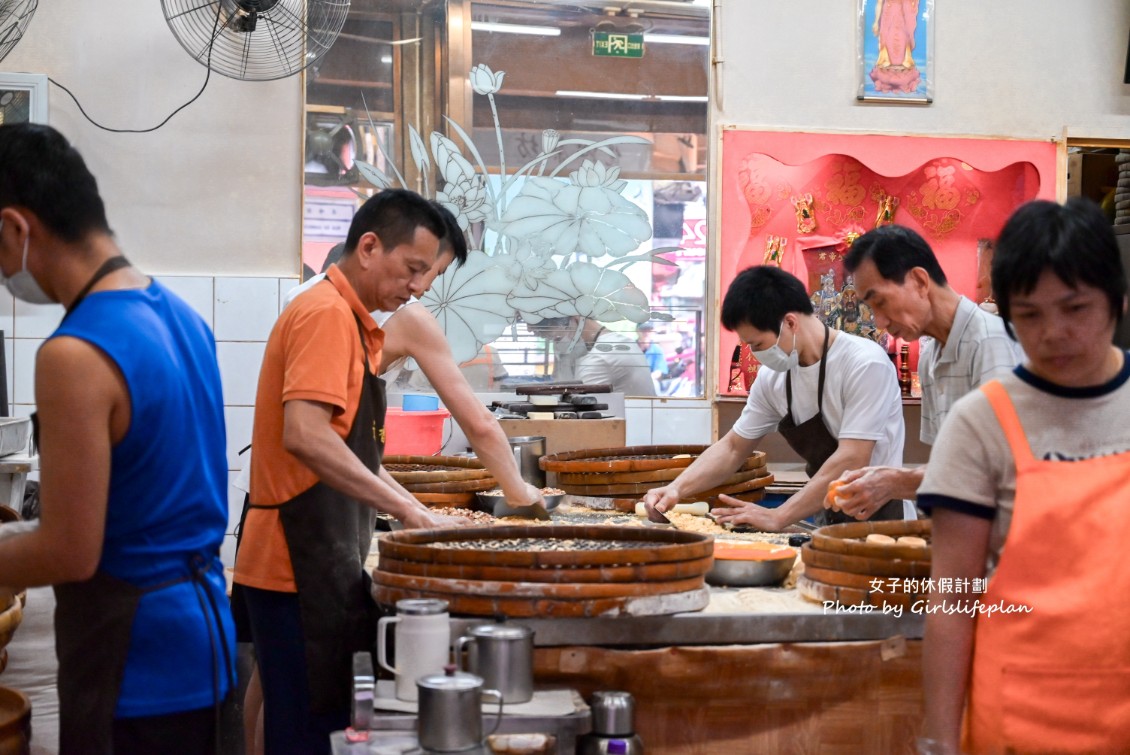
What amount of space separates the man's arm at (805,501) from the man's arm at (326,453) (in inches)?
47.2

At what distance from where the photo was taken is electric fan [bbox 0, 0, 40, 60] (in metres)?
4.26

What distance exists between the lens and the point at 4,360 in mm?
4941

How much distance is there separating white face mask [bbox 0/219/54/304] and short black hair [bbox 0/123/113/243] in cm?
5

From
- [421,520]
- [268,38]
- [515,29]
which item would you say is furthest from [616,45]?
[421,520]

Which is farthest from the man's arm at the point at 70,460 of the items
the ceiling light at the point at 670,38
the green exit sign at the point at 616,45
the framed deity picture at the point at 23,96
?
the ceiling light at the point at 670,38

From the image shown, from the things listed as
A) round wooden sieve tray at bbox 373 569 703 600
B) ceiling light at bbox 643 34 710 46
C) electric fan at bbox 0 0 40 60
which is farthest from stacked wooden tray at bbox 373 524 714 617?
ceiling light at bbox 643 34 710 46

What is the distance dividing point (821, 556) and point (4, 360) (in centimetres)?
419

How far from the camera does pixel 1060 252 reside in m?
1.43

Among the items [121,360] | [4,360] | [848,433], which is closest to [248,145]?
[4,360]

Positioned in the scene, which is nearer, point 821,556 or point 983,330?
point 821,556

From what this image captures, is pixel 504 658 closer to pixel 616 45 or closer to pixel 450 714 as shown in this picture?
pixel 450 714

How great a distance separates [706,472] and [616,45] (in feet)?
9.50

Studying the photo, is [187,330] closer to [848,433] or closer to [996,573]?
[996,573]

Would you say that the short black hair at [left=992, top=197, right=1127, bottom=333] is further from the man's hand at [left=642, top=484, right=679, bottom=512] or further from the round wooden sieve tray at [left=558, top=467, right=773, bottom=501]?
the round wooden sieve tray at [left=558, top=467, right=773, bottom=501]
